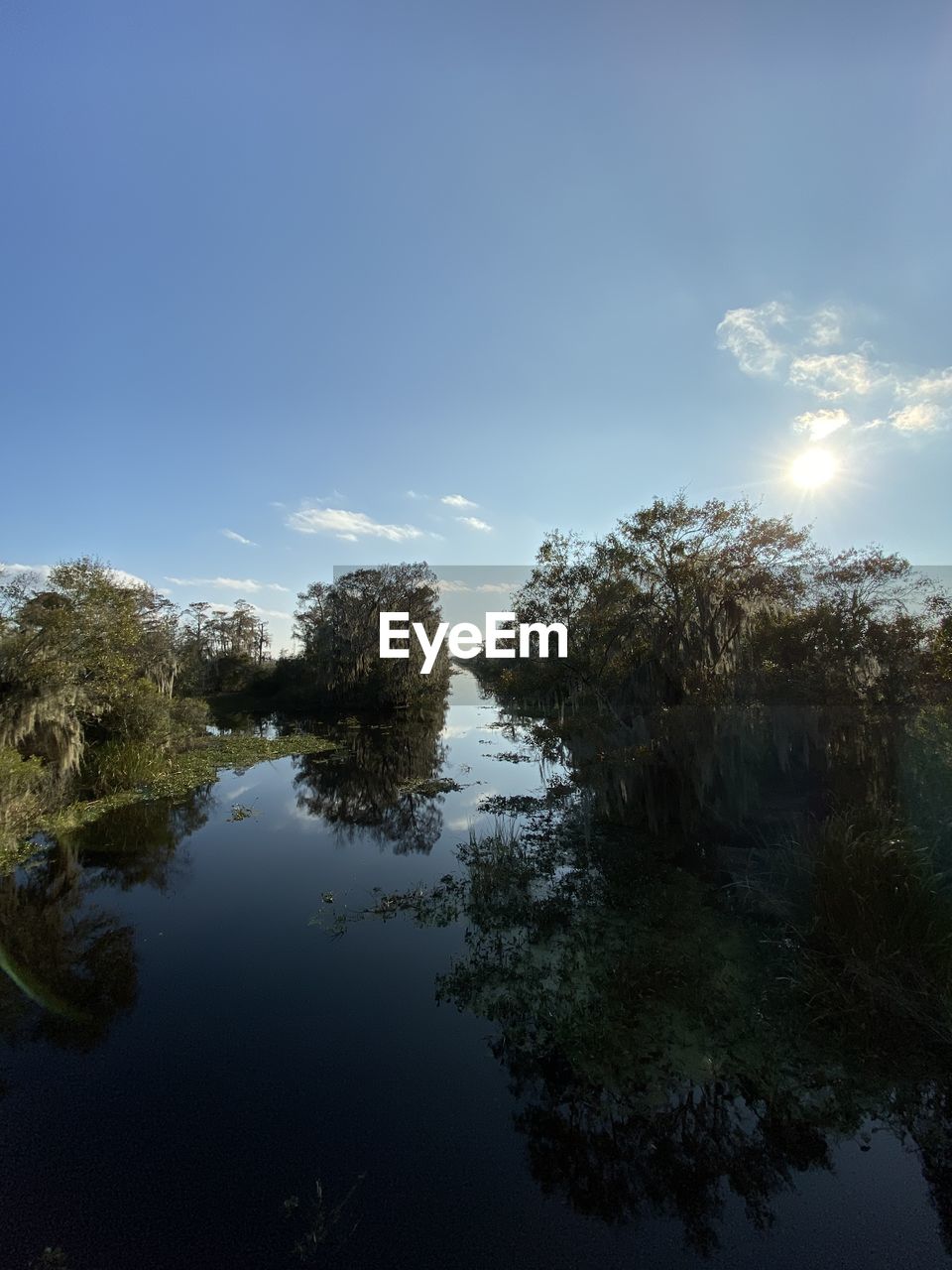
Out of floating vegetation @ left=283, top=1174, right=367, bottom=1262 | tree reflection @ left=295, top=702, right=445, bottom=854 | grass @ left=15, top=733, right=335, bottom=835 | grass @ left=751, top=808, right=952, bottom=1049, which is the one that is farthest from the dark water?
tree reflection @ left=295, top=702, right=445, bottom=854

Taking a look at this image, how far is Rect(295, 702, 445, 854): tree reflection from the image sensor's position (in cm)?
1443

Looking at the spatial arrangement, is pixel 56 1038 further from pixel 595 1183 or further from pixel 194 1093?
pixel 595 1183

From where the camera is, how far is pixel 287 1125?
16.2 feet

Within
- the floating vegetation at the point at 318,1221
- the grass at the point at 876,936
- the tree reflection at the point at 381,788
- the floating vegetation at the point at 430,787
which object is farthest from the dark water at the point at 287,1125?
the floating vegetation at the point at 430,787

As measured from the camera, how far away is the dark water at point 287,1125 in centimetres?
385

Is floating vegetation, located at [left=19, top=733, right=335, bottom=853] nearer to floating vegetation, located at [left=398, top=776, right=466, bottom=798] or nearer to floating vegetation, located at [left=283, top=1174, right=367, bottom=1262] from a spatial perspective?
floating vegetation, located at [left=398, top=776, right=466, bottom=798]

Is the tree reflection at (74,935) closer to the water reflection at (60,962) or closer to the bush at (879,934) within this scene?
the water reflection at (60,962)

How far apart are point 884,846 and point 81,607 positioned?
18955mm

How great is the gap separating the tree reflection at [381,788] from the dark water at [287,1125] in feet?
14.4

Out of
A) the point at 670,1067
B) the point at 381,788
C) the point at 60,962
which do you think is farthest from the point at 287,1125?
the point at 381,788

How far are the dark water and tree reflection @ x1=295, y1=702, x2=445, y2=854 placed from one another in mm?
4384

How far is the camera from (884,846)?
271 inches

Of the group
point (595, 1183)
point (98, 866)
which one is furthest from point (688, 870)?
point (98, 866)

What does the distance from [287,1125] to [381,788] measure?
14.5 m
